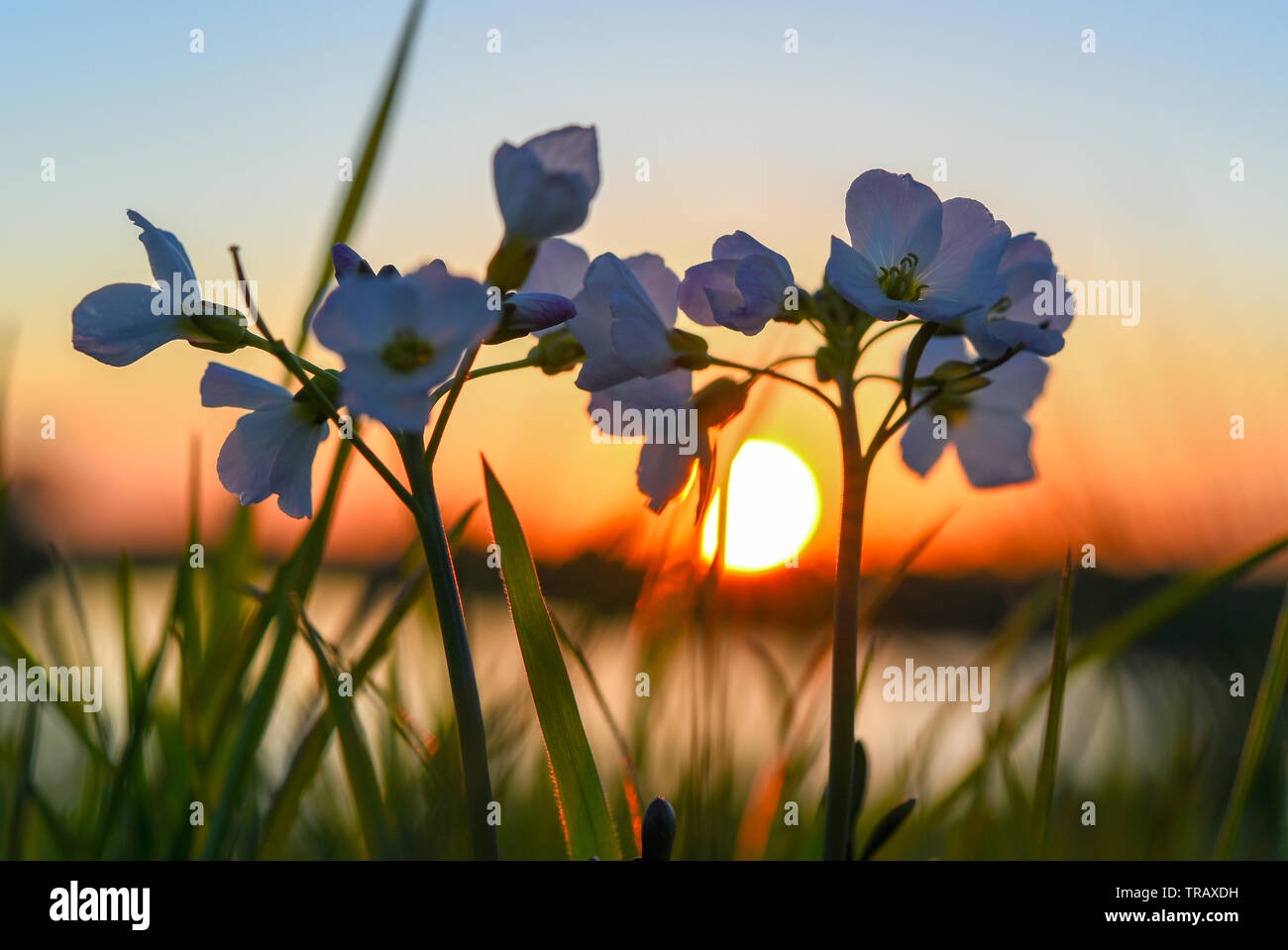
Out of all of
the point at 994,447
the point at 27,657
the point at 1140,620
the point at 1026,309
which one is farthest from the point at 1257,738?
the point at 27,657

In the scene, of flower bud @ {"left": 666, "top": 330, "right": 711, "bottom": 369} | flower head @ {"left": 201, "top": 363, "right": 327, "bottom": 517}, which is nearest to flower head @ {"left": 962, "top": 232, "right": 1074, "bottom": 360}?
flower bud @ {"left": 666, "top": 330, "right": 711, "bottom": 369}

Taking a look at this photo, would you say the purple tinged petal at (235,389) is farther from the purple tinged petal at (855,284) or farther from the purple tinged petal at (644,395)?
the purple tinged petal at (855,284)

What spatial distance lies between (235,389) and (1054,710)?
0.80m

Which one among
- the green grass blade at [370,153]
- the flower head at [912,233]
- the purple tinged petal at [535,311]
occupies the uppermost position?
the green grass blade at [370,153]

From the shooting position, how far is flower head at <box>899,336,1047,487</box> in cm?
107

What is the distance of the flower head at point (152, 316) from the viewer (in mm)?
791

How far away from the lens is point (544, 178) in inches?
31.0

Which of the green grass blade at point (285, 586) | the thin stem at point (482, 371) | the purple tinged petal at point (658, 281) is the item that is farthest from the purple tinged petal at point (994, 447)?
the green grass blade at point (285, 586)

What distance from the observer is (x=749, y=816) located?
1.47 metres

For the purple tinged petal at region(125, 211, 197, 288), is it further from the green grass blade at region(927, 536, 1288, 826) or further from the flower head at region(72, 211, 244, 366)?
the green grass blade at region(927, 536, 1288, 826)

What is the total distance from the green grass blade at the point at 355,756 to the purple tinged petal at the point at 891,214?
0.63 meters
